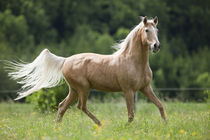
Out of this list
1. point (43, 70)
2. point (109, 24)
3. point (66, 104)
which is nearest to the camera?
point (66, 104)

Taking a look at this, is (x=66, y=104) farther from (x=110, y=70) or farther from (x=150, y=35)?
(x=150, y=35)

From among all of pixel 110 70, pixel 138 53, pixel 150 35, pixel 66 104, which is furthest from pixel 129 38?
pixel 66 104

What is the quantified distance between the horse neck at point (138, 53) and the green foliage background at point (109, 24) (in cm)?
2988

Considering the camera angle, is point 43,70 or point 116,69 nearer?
point 116,69

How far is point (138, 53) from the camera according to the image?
295 inches

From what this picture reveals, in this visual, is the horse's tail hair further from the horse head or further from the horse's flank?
the horse head

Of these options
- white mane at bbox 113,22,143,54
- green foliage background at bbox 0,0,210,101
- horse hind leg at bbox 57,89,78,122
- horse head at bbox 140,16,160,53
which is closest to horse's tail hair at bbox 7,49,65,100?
horse hind leg at bbox 57,89,78,122

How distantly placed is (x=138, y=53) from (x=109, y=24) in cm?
4018

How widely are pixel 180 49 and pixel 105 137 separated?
40.8m

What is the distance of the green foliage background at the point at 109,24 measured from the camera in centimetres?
3950

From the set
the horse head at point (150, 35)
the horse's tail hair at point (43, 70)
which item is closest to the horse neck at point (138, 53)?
the horse head at point (150, 35)

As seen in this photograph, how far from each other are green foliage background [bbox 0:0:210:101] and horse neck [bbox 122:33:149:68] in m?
29.9

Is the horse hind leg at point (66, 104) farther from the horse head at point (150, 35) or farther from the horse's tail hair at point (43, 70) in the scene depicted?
the horse head at point (150, 35)

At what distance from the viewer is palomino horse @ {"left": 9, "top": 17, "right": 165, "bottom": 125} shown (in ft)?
24.0
